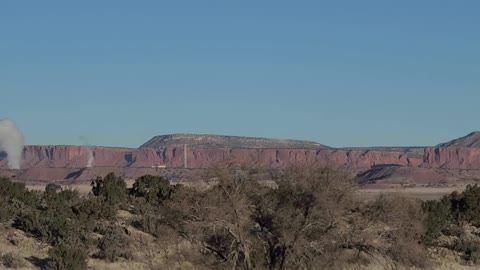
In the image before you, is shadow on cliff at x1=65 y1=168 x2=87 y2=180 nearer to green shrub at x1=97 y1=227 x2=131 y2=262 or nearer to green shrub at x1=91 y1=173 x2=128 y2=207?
green shrub at x1=91 y1=173 x2=128 y2=207

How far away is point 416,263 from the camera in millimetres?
25609

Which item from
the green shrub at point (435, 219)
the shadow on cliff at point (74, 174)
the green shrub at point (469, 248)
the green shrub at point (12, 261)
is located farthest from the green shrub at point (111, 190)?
the shadow on cliff at point (74, 174)

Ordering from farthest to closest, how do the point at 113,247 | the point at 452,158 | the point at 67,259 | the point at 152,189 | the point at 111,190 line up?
the point at 452,158, the point at 152,189, the point at 111,190, the point at 113,247, the point at 67,259

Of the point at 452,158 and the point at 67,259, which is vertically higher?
the point at 452,158

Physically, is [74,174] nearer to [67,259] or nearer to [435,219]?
[435,219]

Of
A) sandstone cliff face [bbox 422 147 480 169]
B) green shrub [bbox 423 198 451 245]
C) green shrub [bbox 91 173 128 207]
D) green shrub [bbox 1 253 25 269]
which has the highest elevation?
sandstone cliff face [bbox 422 147 480 169]

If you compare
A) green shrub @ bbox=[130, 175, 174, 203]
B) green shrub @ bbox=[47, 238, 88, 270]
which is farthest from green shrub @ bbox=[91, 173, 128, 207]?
green shrub @ bbox=[47, 238, 88, 270]

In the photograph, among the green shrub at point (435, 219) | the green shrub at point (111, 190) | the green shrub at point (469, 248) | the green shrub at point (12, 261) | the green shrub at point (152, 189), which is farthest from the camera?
the green shrub at point (152, 189)

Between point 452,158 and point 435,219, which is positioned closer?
point 435,219

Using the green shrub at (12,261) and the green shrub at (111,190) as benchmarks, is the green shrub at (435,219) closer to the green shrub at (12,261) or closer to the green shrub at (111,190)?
the green shrub at (111,190)


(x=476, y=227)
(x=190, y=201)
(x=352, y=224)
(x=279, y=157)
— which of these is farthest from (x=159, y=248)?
(x=279, y=157)

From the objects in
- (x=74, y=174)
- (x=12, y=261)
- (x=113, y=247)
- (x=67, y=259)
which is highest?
(x=74, y=174)

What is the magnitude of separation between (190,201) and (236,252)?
191 cm

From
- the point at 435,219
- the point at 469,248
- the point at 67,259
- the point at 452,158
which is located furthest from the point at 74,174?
the point at 67,259
